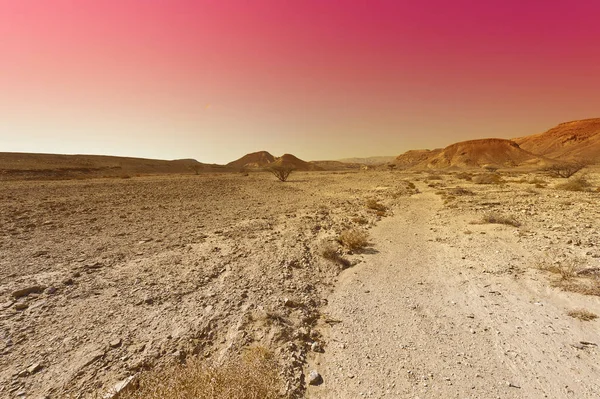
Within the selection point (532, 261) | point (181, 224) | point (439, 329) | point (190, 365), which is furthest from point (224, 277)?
point (532, 261)

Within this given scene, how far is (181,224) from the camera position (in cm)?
1118

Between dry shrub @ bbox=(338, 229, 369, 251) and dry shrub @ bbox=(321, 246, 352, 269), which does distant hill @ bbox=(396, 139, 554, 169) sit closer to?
dry shrub @ bbox=(338, 229, 369, 251)

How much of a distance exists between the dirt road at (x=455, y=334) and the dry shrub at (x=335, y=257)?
1.00 feet

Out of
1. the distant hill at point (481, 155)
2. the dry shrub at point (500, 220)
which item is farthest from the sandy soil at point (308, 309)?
the distant hill at point (481, 155)

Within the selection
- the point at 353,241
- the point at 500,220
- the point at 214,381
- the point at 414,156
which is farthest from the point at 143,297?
the point at 414,156

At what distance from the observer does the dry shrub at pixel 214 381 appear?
306cm

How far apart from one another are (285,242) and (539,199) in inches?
584

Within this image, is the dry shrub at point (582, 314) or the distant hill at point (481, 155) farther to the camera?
the distant hill at point (481, 155)

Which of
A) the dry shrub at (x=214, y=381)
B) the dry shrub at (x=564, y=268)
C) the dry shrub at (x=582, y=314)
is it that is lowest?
the dry shrub at (x=582, y=314)

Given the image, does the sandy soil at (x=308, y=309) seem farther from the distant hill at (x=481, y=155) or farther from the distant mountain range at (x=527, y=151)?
the distant hill at (x=481, y=155)

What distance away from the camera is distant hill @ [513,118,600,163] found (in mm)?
112500

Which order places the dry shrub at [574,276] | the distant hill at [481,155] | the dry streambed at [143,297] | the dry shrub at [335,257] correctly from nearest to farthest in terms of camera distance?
the dry streambed at [143,297], the dry shrub at [574,276], the dry shrub at [335,257], the distant hill at [481,155]

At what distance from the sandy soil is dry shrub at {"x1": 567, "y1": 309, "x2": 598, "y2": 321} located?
0.12m

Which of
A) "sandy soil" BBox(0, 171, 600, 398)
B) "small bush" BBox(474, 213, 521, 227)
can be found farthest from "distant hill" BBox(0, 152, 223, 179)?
"small bush" BBox(474, 213, 521, 227)
